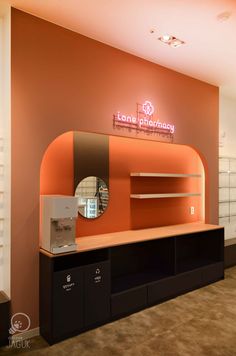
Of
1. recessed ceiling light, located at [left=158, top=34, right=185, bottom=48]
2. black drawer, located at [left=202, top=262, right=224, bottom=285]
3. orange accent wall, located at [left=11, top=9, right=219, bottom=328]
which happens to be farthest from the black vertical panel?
black drawer, located at [left=202, top=262, right=224, bottom=285]

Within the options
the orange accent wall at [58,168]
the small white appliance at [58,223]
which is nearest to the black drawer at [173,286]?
the small white appliance at [58,223]

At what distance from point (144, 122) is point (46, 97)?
151cm

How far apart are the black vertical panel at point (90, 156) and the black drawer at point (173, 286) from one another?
5.03 feet

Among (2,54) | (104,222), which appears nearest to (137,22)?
(2,54)

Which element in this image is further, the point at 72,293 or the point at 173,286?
the point at 173,286

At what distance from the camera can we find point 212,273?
14.2 ft

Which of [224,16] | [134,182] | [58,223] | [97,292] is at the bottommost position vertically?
[97,292]

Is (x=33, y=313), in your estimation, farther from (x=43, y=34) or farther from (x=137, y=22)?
(x=137, y=22)

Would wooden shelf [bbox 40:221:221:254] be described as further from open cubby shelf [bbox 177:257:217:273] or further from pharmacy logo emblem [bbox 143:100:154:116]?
pharmacy logo emblem [bbox 143:100:154:116]

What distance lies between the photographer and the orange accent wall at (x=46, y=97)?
281cm

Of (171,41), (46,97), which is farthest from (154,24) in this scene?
(46,97)

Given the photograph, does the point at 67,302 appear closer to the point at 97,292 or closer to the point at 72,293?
the point at 72,293

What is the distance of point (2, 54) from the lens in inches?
116

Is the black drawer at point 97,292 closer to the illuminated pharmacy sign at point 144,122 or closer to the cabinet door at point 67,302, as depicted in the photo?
the cabinet door at point 67,302
